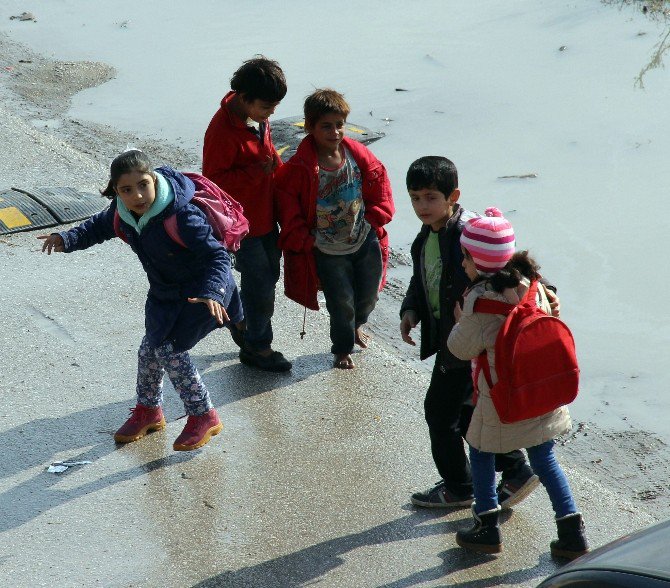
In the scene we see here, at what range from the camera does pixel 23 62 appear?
35.8 feet

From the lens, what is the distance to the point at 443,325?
3873 millimetres

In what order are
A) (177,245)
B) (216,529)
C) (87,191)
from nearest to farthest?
(216,529) < (177,245) < (87,191)

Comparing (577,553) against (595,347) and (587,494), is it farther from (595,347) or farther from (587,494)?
(595,347)

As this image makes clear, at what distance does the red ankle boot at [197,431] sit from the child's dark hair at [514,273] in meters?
1.67

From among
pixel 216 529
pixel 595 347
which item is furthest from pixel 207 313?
pixel 595 347

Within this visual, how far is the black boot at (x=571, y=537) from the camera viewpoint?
3.57 meters

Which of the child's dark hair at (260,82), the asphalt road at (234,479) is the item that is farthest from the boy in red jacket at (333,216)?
the asphalt road at (234,479)

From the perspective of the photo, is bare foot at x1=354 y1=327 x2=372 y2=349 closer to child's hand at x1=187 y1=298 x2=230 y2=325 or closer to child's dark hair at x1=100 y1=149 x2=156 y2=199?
child's hand at x1=187 y1=298 x2=230 y2=325

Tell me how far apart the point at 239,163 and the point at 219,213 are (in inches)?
24.5

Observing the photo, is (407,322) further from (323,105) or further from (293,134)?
(293,134)

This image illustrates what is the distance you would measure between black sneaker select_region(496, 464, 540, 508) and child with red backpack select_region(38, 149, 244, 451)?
131 centimetres

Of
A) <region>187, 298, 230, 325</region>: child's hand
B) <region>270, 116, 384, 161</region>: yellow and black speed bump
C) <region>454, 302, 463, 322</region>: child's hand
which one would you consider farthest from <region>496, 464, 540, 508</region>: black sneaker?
<region>270, 116, 384, 161</region>: yellow and black speed bump

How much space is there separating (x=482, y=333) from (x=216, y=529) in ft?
4.44

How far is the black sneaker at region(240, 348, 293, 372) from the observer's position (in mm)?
5176
